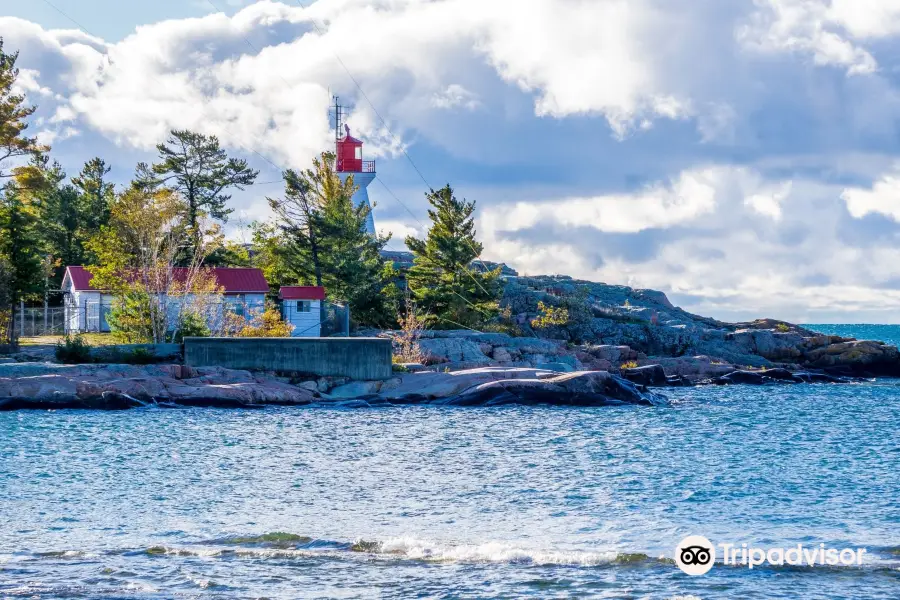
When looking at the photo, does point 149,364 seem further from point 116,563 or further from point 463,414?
point 116,563

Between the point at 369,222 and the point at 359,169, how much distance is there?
498 cm

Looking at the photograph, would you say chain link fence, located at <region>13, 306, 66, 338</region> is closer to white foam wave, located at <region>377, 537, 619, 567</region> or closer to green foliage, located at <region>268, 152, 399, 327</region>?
green foliage, located at <region>268, 152, 399, 327</region>

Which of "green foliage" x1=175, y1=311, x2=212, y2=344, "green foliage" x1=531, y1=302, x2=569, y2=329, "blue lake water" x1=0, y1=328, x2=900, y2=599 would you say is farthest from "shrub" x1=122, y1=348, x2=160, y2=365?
"green foliage" x1=531, y1=302, x2=569, y2=329

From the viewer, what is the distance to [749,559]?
46.6 feet

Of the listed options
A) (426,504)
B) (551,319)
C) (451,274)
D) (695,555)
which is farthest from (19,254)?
(695,555)

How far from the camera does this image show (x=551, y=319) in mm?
65125

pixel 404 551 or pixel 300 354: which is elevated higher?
pixel 300 354

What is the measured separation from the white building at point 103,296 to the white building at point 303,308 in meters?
1.61

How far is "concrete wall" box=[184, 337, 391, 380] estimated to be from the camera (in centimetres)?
4219

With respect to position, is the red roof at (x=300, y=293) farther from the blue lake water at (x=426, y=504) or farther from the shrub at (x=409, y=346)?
the blue lake water at (x=426, y=504)

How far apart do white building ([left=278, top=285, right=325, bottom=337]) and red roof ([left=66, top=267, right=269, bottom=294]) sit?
3.19 metres

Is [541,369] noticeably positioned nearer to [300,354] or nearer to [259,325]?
[300,354]

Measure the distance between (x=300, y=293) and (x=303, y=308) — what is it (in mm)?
879

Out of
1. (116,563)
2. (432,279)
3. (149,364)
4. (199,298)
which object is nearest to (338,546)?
(116,563)
